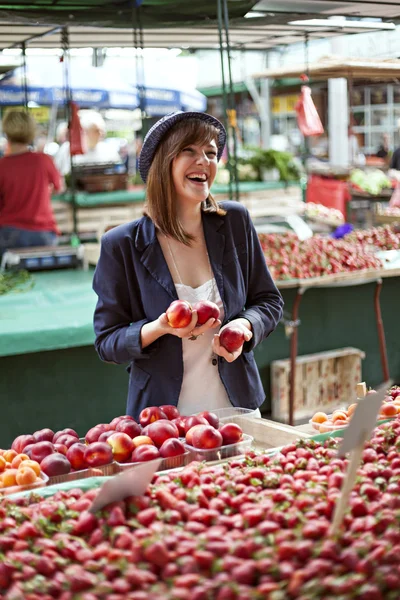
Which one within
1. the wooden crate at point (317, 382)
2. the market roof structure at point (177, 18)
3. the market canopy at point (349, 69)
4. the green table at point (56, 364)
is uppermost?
the market roof structure at point (177, 18)

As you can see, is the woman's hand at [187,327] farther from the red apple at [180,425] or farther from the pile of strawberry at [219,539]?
the pile of strawberry at [219,539]

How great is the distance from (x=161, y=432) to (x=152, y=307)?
609 mm

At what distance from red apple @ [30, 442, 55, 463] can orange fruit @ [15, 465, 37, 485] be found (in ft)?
0.48

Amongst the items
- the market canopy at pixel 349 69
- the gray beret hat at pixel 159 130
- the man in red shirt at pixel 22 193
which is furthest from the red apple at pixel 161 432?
the man in red shirt at pixel 22 193

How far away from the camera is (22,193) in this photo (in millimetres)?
6551

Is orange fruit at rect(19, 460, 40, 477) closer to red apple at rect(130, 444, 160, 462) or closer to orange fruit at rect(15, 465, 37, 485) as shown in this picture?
orange fruit at rect(15, 465, 37, 485)

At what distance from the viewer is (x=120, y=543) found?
66.4 inches

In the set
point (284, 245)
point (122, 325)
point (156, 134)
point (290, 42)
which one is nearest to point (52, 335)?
point (122, 325)

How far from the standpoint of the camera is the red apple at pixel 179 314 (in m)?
2.62

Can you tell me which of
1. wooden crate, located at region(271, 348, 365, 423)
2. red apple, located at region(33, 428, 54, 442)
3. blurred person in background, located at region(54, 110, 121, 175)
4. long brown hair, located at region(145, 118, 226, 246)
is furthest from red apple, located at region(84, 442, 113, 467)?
blurred person in background, located at region(54, 110, 121, 175)

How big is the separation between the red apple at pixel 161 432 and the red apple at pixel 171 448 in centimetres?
5

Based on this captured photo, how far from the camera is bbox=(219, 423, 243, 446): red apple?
2.43 m

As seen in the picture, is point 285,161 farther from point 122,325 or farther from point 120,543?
point 120,543

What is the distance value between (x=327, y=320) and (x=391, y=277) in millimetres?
719
